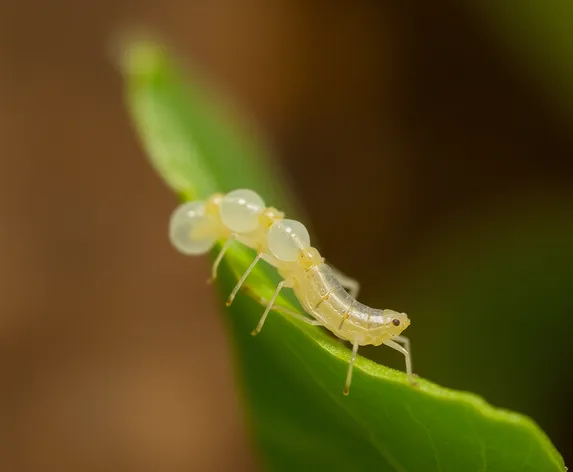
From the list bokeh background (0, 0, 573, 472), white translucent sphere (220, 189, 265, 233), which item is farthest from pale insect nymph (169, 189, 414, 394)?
bokeh background (0, 0, 573, 472)

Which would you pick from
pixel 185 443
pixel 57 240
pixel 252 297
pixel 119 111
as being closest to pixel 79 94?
pixel 119 111

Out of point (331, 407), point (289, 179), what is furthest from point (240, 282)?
point (289, 179)

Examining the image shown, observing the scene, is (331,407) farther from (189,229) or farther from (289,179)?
(289,179)

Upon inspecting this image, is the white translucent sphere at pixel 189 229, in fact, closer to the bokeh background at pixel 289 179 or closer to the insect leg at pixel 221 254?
the insect leg at pixel 221 254

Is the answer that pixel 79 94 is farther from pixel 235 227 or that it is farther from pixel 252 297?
pixel 252 297

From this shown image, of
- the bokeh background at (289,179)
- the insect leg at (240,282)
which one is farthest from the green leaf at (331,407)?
the bokeh background at (289,179)

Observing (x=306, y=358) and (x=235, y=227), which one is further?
(x=235, y=227)
